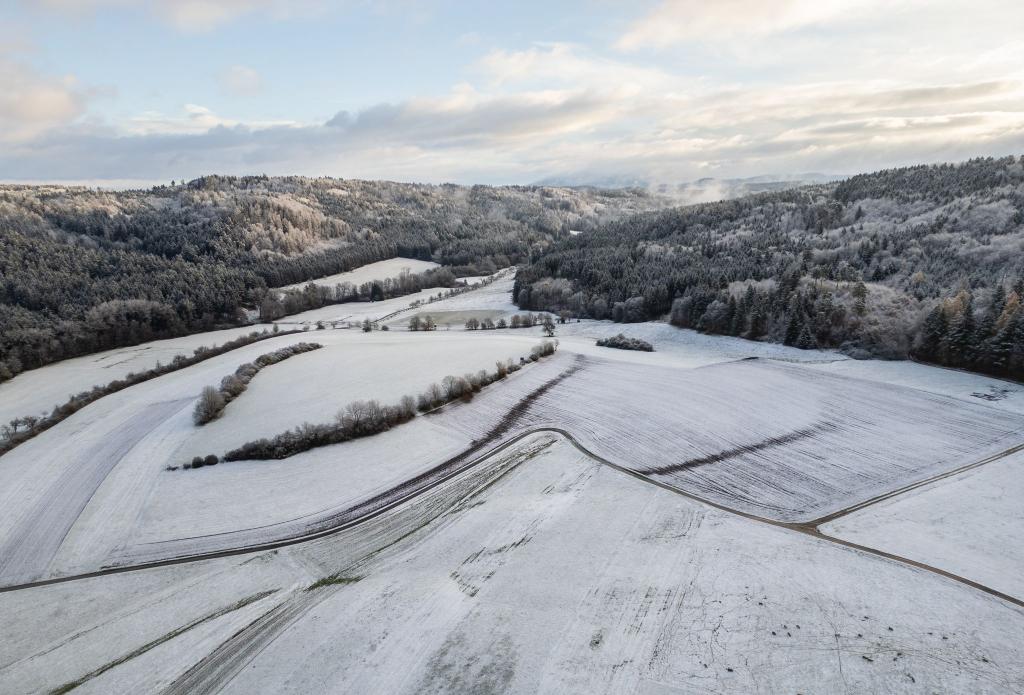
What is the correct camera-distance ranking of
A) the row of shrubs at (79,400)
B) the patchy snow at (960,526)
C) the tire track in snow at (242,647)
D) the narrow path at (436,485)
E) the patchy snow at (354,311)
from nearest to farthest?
1. the tire track in snow at (242,647)
2. the narrow path at (436,485)
3. the patchy snow at (960,526)
4. the row of shrubs at (79,400)
5. the patchy snow at (354,311)

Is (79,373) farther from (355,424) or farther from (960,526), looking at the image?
(960,526)

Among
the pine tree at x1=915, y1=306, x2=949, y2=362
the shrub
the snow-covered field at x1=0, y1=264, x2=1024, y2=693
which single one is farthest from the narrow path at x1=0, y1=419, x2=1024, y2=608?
the pine tree at x1=915, y1=306, x2=949, y2=362

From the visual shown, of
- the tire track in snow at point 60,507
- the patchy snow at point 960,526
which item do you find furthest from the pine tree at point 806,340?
the tire track in snow at point 60,507

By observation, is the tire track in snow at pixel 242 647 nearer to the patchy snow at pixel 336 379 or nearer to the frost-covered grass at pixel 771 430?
the frost-covered grass at pixel 771 430

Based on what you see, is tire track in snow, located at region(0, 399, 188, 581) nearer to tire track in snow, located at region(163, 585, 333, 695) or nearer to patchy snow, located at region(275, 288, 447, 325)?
tire track in snow, located at region(163, 585, 333, 695)

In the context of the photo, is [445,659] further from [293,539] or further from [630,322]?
[630,322]

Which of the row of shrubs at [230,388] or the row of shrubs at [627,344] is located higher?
the row of shrubs at [230,388]

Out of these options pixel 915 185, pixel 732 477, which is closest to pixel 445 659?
pixel 732 477
